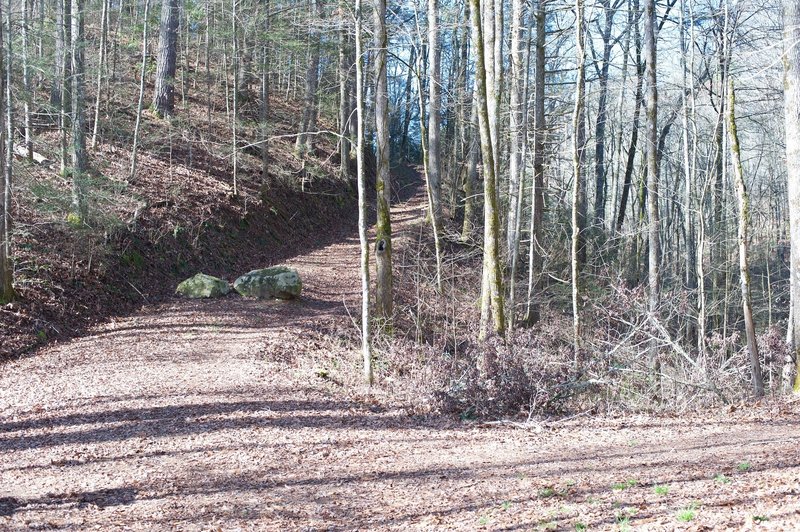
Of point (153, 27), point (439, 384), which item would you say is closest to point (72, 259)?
point (439, 384)

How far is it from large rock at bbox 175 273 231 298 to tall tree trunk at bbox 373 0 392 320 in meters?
4.59

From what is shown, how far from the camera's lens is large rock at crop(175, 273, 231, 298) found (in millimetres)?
14898

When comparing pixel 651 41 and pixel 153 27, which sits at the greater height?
pixel 153 27

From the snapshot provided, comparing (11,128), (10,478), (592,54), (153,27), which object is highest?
(153,27)

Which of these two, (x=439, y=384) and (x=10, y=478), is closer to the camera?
(x=10, y=478)

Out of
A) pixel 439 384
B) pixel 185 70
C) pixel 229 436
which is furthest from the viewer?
pixel 185 70


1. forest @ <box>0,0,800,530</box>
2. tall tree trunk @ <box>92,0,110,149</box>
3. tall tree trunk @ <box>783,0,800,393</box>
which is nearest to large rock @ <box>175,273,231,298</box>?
forest @ <box>0,0,800,530</box>

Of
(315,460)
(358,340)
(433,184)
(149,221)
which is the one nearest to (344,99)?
(433,184)

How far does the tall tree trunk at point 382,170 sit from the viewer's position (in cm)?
1070

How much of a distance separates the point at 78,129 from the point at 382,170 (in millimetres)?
7615

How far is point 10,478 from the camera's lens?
20.7ft

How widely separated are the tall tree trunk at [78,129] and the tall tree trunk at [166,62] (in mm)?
4674

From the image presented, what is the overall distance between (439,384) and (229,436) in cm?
297

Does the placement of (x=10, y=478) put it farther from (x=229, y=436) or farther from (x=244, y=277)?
(x=244, y=277)
